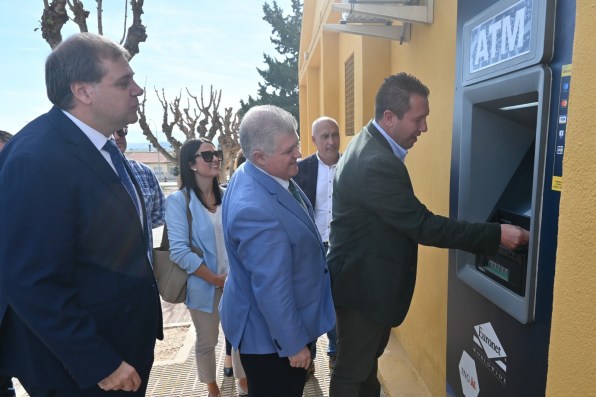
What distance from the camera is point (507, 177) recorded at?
1803 mm

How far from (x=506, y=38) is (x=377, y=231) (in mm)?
988

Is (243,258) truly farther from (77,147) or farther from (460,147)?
(460,147)

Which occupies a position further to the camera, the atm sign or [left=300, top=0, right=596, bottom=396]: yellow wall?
the atm sign

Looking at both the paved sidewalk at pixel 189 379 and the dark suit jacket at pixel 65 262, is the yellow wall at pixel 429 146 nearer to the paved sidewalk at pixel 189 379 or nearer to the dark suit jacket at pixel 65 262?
the paved sidewalk at pixel 189 379

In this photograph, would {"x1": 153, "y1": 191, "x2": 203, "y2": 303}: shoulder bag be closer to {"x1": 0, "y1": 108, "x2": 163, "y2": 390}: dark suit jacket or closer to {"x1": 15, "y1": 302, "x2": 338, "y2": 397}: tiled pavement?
{"x1": 15, "y1": 302, "x2": 338, "y2": 397}: tiled pavement

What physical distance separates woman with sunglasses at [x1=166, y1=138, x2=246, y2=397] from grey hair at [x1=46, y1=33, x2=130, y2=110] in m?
1.28

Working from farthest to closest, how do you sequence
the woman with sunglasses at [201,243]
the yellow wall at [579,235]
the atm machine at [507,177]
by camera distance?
the woman with sunglasses at [201,243], the atm machine at [507,177], the yellow wall at [579,235]

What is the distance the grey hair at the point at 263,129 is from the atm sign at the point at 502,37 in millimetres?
888

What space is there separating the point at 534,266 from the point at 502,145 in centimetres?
64

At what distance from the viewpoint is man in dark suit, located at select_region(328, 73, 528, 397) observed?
1.78 meters

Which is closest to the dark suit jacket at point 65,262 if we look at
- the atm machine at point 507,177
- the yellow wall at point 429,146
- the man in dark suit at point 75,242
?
the man in dark suit at point 75,242

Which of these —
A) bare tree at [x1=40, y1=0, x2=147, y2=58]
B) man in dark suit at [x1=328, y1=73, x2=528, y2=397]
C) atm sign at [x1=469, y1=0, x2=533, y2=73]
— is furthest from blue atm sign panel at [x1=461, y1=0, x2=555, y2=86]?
bare tree at [x1=40, y1=0, x2=147, y2=58]

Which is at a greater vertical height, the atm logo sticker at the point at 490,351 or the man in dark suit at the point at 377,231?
the man in dark suit at the point at 377,231

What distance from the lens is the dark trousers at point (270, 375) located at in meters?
1.72
